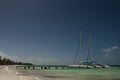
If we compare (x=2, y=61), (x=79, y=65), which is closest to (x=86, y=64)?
(x=79, y=65)

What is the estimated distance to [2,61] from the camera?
172125 millimetres

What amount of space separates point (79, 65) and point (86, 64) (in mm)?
3734

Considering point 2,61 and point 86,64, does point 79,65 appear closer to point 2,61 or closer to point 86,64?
point 86,64

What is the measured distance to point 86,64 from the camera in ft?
353

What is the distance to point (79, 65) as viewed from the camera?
107062 mm

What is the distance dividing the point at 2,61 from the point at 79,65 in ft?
285

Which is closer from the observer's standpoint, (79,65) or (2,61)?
(79,65)

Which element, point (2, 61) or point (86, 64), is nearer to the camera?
point (86, 64)

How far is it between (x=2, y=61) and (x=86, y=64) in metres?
89.0
